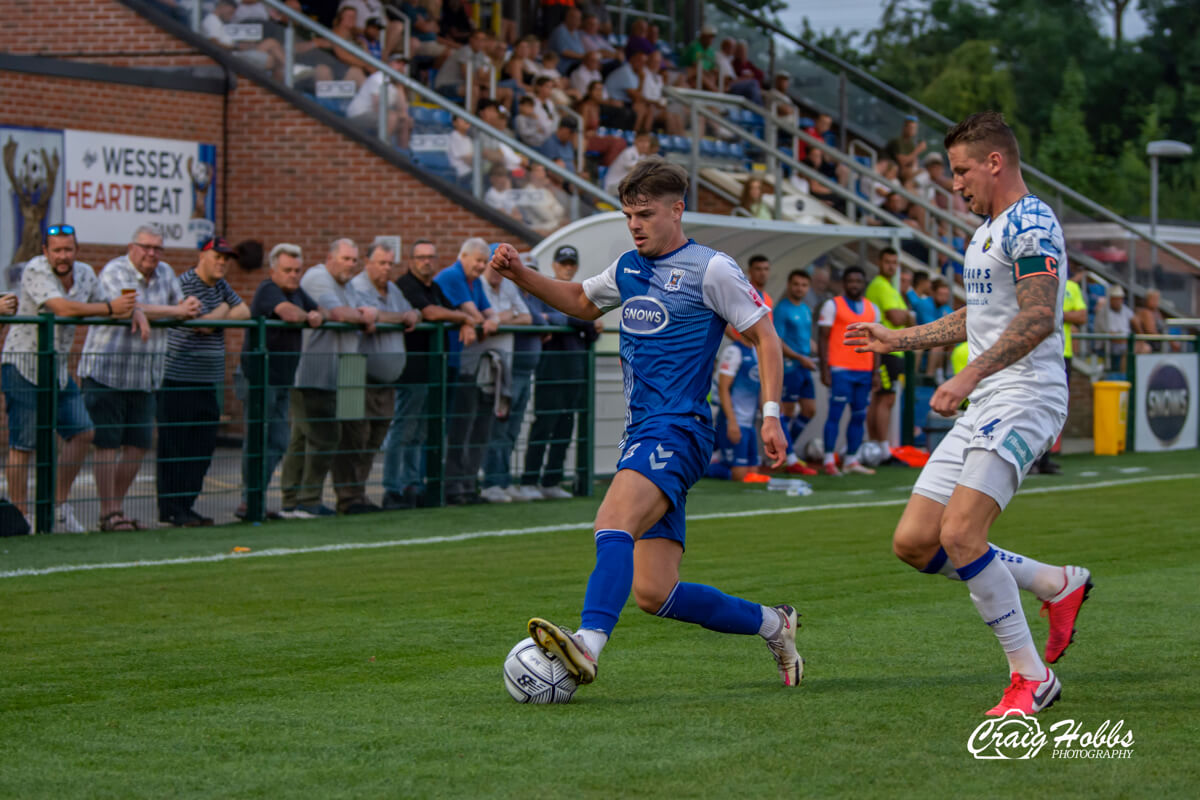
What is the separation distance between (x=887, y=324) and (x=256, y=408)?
8.16 meters

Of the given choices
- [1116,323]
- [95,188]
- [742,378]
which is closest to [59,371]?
[742,378]

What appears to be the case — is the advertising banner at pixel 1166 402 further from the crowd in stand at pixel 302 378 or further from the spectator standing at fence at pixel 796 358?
the crowd in stand at pixel 302 378

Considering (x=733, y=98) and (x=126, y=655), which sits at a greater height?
(x=733, y=98)

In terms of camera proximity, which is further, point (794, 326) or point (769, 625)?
point (794, 326)

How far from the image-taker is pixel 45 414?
11.0 metres

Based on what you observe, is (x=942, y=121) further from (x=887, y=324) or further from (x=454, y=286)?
(x=454, y=286)

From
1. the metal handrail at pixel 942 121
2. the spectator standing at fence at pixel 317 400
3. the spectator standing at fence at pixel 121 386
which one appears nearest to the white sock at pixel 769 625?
the spectator standing at fence at pixel 121 386

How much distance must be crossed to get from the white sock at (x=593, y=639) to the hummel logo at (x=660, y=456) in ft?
2.08

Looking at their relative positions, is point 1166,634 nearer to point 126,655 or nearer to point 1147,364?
point 126,655

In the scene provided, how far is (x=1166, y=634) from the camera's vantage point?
23.8 ft

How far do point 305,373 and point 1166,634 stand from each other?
712cm

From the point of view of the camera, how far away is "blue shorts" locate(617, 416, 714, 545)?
5.92 meters

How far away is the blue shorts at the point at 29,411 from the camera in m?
10.8

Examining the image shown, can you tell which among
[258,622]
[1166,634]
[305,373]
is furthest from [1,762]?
[305,373]
